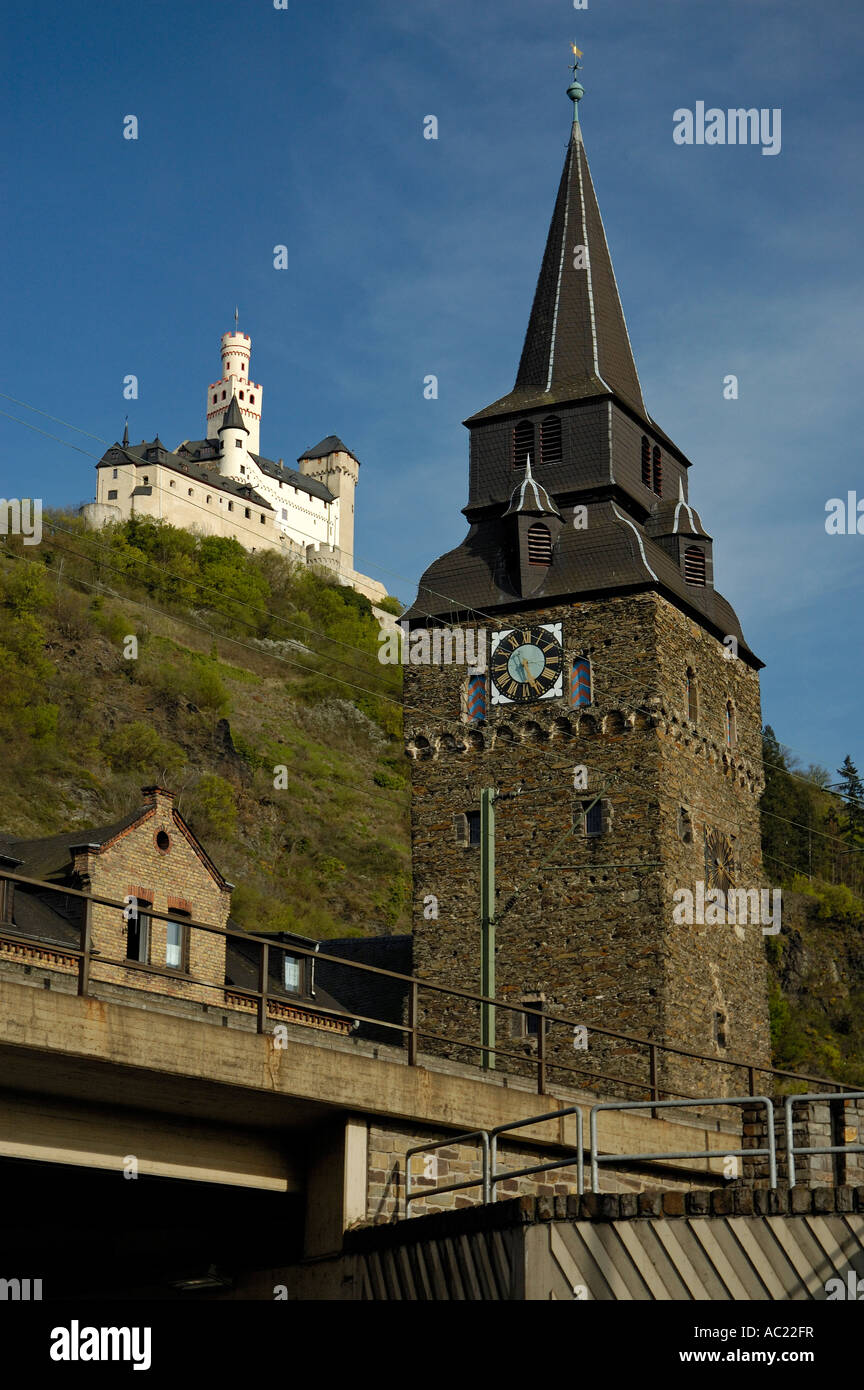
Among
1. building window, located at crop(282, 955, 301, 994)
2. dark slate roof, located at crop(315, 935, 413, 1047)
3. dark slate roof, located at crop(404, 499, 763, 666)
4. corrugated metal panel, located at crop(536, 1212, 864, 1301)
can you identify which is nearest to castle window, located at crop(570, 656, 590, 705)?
dark slate roof, located at crop(404, 499, 763, 666)

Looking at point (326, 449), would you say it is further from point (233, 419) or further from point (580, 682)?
point (580, 682)

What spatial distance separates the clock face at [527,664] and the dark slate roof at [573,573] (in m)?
0.70

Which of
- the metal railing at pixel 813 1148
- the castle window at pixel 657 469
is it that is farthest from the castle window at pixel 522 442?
the metal railing at pixel 813 1148

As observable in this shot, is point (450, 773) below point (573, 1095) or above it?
above

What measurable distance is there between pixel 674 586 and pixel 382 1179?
1025 inches

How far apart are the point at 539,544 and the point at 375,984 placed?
35.7 ft

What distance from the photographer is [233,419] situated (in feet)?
554

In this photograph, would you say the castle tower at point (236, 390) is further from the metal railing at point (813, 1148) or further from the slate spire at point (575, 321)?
the metal railing at point (813, 1148)

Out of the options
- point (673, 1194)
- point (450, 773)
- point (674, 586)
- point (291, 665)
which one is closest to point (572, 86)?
point (674, 586)

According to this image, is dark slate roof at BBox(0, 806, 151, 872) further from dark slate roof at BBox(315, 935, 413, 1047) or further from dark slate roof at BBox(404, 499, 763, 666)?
dark slate roof at BBox(404, 499, 763, 666)

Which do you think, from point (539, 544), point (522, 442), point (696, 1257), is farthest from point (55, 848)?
point (696, 1257)

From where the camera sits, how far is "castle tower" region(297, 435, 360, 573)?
17288 cm
